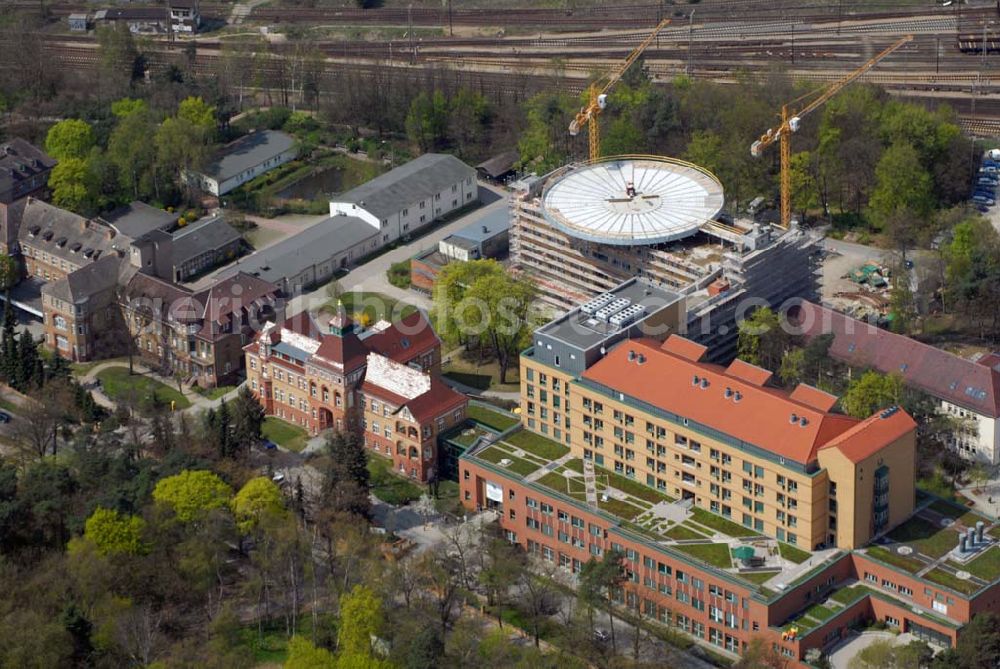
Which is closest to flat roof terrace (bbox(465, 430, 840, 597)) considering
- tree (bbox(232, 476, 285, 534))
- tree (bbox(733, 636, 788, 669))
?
tree (bbox(733, 636, 788, 669))

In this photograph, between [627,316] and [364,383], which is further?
[364,383]

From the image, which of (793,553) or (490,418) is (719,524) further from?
(490,418)

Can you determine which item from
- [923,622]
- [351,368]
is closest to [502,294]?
[351,368]

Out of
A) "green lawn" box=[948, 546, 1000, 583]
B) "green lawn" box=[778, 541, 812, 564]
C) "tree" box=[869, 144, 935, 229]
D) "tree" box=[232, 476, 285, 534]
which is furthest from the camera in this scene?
"tree" box=[869, 144, 935, 229]

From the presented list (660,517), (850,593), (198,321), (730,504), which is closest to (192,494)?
(198,321)

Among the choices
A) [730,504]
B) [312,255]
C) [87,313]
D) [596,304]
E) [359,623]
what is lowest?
[359,623]

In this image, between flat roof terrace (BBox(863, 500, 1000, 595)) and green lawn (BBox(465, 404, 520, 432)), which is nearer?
flat roof terrace (BBox(863, 500, 1000, 595))

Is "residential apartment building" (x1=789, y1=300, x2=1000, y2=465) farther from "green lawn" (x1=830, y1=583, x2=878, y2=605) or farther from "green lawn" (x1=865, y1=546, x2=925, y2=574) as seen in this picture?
"green lawn" (x1=830, y1=583, x2=878, y2=605)
